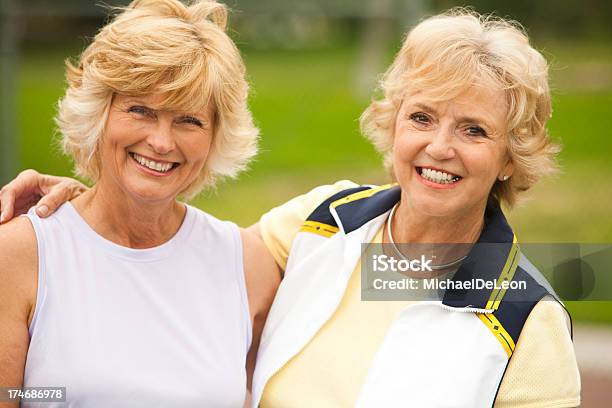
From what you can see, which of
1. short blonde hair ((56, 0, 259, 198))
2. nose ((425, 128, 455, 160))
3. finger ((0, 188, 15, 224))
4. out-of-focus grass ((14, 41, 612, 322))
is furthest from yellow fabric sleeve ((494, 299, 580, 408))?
out-of-focus grass ((14, 41, 612, 322))

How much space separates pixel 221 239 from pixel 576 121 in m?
10.5

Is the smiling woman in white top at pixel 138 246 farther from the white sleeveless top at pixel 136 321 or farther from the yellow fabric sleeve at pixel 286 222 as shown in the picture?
the yellow fabric sleeve at pixel 286 222

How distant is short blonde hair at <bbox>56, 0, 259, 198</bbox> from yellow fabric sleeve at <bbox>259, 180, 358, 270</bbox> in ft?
1.19

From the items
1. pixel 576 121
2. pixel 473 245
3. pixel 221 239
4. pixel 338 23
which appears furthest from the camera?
pixel 338 23

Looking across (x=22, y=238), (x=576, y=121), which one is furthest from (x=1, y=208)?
(x=576, y=121)

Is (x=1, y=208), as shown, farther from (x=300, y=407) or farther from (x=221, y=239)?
(x=300, y=407)

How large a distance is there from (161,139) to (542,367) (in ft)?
4.49

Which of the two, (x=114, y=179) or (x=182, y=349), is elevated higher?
(x=114, y=179)

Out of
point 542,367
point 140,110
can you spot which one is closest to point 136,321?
point 140,110

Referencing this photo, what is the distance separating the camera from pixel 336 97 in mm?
16000

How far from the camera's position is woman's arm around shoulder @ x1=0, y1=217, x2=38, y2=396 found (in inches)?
105

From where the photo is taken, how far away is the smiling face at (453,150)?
2.85m

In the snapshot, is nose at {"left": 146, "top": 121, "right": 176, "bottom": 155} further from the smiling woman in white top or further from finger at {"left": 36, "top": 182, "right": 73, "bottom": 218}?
finger at {"left": 36, "top": 182, "right": 73, "bottom": 218}

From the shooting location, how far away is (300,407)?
2.90 meters
